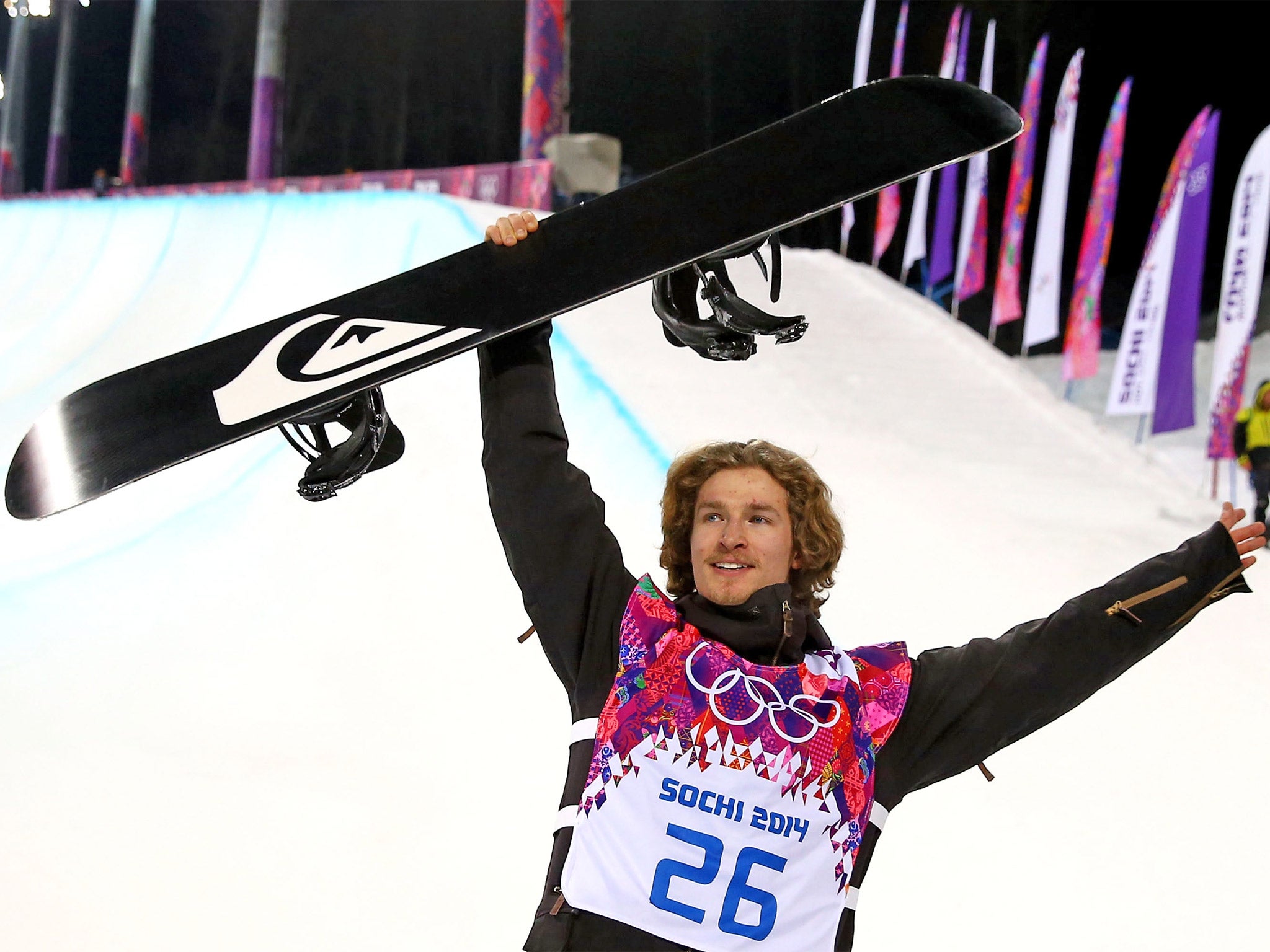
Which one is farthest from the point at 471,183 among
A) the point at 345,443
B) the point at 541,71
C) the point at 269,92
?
the point at 345,443

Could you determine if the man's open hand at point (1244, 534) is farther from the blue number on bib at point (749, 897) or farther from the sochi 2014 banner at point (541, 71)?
the sochi 2014 banner at point (541, 71)

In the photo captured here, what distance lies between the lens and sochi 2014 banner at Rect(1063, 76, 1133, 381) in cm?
638

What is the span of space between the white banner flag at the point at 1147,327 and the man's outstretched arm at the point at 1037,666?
190 inches

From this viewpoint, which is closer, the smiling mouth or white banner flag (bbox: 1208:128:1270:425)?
the smiling mouth

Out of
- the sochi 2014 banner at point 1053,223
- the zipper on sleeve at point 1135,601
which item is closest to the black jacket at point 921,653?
the zipper on sleeve at point 1135,601

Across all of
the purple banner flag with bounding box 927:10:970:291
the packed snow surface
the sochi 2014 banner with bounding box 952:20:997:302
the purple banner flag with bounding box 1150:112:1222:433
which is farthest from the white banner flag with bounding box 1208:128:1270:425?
the purple banner flag with bounding box 927:10:970:291

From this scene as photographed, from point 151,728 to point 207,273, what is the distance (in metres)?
4.45

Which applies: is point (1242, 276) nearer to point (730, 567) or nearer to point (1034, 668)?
point (1034, 668)

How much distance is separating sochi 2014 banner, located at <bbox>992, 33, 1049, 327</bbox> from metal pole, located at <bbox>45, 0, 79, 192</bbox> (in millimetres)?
18602

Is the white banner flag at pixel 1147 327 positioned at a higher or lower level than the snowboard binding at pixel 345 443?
lower

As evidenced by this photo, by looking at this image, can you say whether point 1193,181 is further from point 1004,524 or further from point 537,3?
point 537,3

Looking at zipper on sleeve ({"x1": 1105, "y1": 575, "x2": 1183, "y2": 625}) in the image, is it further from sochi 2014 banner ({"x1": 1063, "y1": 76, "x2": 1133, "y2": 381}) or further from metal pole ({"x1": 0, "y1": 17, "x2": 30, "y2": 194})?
metal pole ({"x1": 0, "y1": 17, "x2": 30, "y2": 194})

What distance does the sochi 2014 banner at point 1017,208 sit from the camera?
7289mm

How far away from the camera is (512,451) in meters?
1.24
